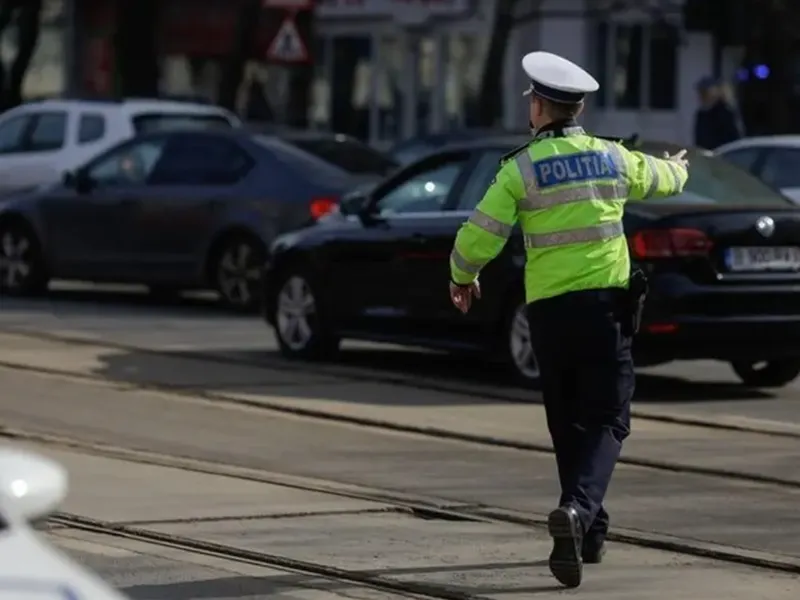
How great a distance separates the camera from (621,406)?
7.64 metres

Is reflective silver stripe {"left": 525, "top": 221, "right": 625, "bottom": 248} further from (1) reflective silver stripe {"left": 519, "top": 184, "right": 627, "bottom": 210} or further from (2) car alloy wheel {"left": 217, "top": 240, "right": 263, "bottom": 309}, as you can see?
(2) car alloy wheel {"left": 217, "top": 240, "right": 263, "bottom": 309}

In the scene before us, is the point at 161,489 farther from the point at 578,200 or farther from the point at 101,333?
the point at 101,333

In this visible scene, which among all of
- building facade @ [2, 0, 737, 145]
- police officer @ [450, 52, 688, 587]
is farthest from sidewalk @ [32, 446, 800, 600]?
building facade @ [2, 0, 737, 145]

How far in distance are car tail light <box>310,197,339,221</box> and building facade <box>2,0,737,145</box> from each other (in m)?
20.2

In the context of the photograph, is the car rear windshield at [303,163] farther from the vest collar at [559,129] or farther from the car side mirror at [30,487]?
the car side mirror at [30,487]

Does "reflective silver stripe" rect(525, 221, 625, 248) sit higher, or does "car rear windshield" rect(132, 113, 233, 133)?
"reflective silver stripe" rect(525, 221, 625, 248)

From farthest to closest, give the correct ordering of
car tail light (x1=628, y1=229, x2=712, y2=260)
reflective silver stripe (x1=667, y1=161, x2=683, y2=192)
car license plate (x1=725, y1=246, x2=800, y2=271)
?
car license plate (x1=725, y1=246, x2=800, y2=271) < car tail light (x1=628, y1=229, x2=712, y2=260) < reflective silver stripe (x1=667, y1=161, x2=683, y2=192)

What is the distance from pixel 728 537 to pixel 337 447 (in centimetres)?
296

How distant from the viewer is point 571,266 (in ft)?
25.0

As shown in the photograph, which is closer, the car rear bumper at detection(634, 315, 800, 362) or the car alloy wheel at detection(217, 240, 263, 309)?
the car rear bumper at detection(634, 315, 800, 362)

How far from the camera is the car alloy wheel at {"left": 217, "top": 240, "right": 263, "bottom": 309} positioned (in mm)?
18156

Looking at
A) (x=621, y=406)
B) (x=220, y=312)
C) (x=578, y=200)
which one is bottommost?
(x=220, y=312)

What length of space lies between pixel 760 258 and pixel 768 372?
137cm

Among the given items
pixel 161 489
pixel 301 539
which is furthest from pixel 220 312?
pixel 301 539
